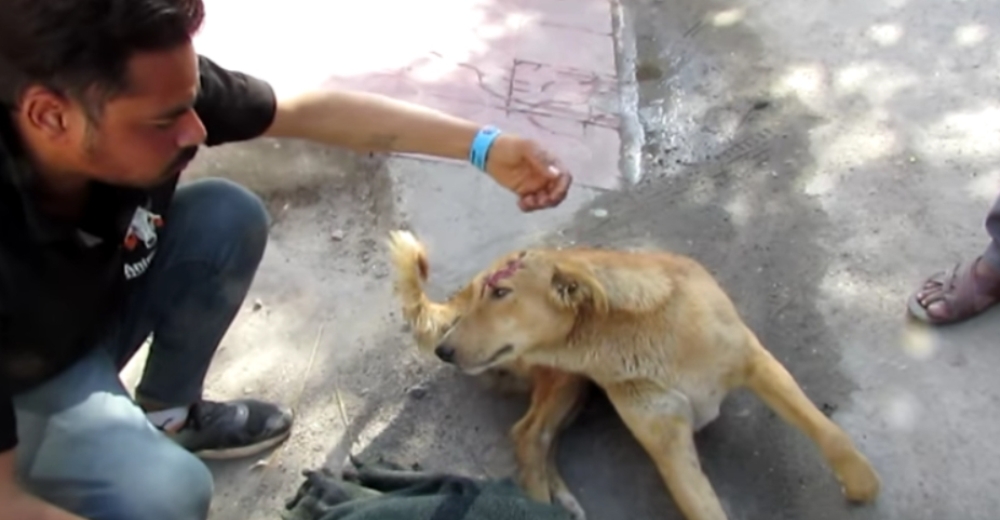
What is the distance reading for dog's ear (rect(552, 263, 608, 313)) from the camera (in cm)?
293

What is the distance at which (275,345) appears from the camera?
341 cm

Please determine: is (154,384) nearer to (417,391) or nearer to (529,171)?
(417,391)

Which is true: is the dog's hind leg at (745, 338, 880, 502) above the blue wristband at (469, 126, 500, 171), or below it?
below

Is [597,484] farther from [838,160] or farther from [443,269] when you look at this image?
[838,160]

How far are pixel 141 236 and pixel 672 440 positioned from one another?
4.32 feet

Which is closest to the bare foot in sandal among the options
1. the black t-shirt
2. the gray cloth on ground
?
the gray cloth on ground

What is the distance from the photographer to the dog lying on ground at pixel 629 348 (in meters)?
2.93

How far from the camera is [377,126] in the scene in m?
2.76

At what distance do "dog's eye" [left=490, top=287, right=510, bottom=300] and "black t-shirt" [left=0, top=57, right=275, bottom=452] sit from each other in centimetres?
68

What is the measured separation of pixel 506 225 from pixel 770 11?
1608mm

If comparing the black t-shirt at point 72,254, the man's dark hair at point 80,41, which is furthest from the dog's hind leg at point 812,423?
the man's dark hair at point 80,41

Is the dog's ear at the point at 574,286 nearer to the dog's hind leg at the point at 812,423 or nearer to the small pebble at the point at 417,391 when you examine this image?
the dog's hind leg at the point at 812,423

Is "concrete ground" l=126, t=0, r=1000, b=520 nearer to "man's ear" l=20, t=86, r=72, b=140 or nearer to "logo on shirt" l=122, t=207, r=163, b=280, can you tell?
"logo on shirt" l=122, t=207, r=163, b=280

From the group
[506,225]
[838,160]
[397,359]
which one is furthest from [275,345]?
[838,160]
